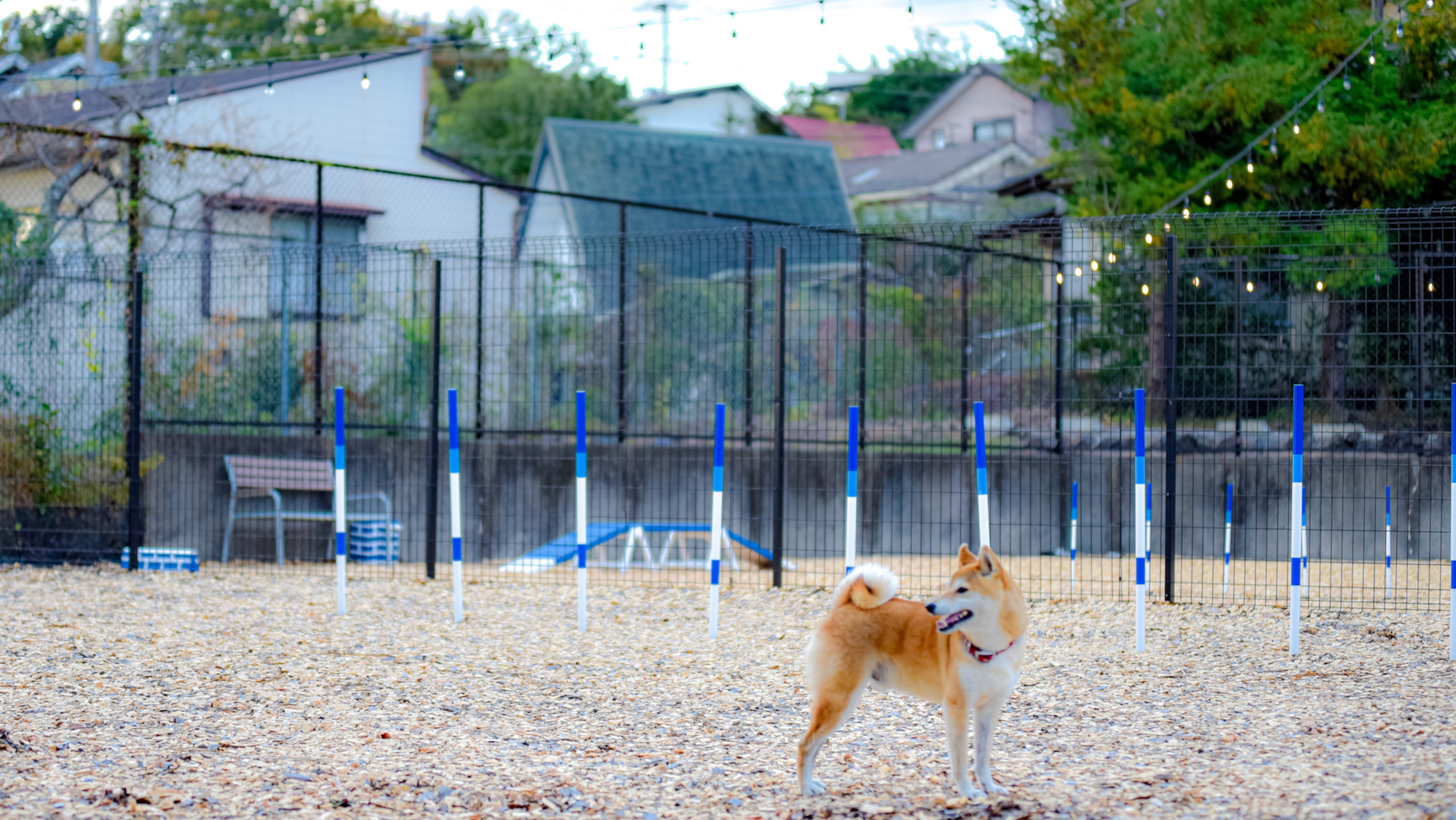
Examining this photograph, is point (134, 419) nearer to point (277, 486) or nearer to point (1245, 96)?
point (277, 486)

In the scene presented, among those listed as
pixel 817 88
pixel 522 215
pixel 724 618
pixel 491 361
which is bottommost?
pixel 724 618

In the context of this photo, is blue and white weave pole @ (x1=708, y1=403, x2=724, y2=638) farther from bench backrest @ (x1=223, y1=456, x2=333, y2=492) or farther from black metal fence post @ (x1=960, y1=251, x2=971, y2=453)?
bench backrest @ (x1=223, y1=456, x2=333, y2=492)

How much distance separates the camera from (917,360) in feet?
41.7

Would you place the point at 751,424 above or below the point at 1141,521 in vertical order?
above

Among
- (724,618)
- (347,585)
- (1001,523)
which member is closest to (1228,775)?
(724,618)

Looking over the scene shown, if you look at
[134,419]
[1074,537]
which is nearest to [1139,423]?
[1074,537]

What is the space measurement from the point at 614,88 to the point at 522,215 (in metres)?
17.2

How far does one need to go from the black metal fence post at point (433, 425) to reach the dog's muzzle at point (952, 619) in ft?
20.7

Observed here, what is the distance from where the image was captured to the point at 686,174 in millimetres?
25797

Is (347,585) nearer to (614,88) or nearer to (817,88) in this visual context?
(614,88)

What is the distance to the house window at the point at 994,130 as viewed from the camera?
45250 mm

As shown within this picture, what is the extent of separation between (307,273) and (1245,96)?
930 cm

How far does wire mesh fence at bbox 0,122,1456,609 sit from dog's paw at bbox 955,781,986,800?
482 centimetres

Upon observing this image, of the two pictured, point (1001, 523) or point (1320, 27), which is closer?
point (1001, 523)
